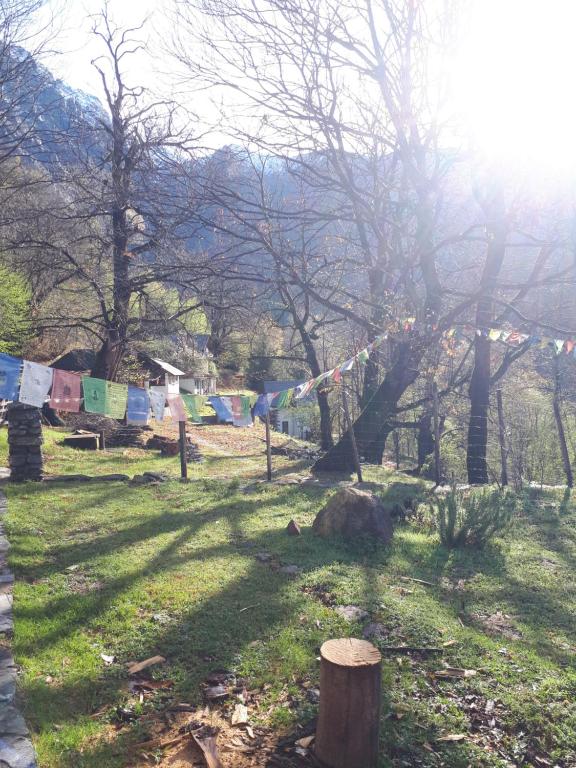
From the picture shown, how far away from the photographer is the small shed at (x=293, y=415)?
84.0ft

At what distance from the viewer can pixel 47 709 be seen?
10.4 ft

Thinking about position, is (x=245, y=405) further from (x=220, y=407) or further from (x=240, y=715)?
(x=240, y=715)

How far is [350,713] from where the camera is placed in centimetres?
265

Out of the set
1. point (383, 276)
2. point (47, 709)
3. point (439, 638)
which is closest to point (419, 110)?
point (383, 276)

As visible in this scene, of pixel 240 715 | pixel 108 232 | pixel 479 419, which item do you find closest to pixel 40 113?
pixel 108 232

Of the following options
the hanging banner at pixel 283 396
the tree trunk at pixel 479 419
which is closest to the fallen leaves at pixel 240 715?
the hanging banner at pixel 283 396

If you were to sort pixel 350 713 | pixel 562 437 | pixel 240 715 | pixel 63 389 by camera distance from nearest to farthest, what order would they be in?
pixel 350 713
pixel 240 715
pixel 63 389
pixel 562 437

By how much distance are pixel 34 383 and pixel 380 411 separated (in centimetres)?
642

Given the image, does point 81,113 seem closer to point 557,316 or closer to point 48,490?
point 48,490

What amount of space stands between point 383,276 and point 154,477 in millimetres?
6983

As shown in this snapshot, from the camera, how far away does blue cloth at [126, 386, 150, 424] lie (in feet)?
30.7

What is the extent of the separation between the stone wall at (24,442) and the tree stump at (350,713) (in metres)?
8.34

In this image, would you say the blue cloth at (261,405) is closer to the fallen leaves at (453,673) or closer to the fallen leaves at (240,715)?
the fallen leaves at (453,673)

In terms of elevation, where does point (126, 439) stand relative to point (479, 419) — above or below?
below
